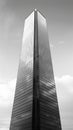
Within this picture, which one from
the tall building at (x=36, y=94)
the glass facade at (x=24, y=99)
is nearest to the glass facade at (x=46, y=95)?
the tall building at (x=36, y=94)

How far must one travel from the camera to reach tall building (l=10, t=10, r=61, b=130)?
4491 cm

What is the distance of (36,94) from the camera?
159 ft

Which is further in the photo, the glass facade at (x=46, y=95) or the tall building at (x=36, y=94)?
the glass facade at (x=46, y=95)

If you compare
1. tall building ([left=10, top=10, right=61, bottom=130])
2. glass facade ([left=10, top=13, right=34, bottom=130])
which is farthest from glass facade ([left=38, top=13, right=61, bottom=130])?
glass facade ([left=10, top=13, right=34, bottom=130])

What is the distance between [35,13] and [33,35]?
19143 millimetres

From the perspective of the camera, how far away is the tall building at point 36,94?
4491 centimetres

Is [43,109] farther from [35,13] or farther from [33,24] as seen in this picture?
[35,13]

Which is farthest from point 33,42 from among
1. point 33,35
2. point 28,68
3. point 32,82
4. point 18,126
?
point 18,126

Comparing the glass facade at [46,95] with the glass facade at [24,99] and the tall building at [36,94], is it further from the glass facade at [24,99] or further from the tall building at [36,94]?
the glass facade at [24,99]

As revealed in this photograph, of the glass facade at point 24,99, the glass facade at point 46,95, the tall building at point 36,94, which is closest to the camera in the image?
the tall building at point 36,94

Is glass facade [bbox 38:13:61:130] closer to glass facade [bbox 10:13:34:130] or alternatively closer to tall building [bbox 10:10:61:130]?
tall building [bbox 10:10:61:130]

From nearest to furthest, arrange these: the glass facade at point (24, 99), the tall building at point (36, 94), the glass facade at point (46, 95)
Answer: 1. the tall building at point (36, 94)
2. the glass facade at point (24, 99)
3. the glass facade at point (46, 95)

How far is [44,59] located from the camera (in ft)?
209

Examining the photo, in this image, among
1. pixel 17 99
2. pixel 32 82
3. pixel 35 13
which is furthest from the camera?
pixel 35 13
